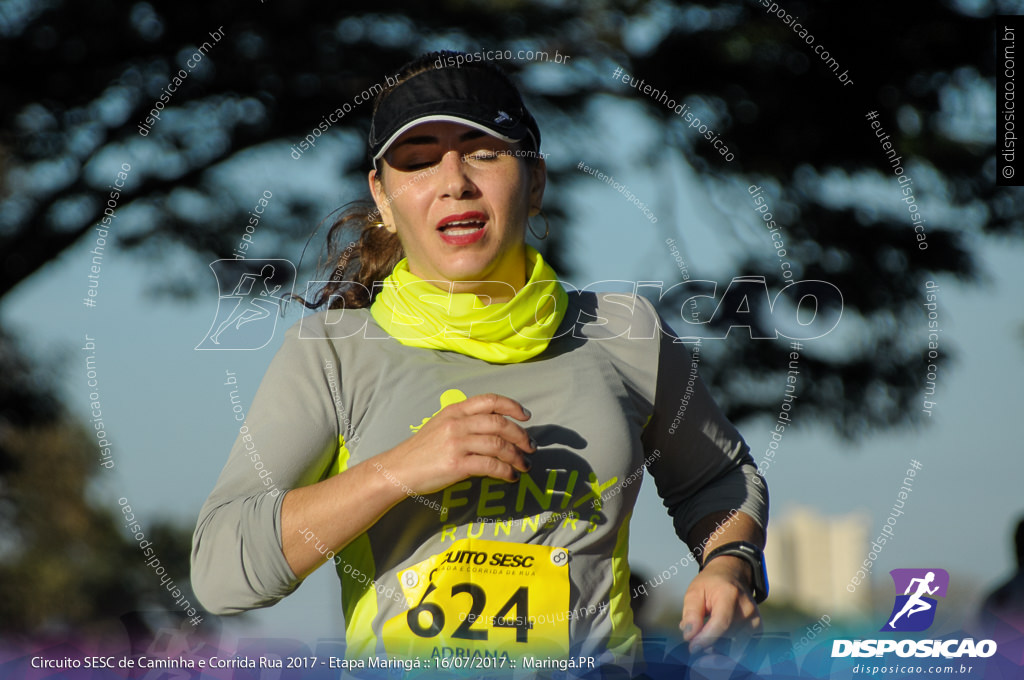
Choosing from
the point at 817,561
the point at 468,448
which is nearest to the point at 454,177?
the point at 468,448

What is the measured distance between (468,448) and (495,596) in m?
0.23

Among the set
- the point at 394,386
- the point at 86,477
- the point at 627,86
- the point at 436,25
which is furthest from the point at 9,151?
the point at 86,477

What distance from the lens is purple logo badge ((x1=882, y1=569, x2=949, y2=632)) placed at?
62.1 inches

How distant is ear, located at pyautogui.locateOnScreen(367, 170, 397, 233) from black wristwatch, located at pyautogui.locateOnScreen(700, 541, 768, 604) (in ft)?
1.97

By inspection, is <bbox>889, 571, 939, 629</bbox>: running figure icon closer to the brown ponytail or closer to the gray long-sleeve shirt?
the gray long-sleeve shirt

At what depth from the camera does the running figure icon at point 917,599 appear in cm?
159

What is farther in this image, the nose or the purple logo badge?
the purple logo badge

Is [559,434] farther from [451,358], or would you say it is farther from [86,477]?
[86,477]

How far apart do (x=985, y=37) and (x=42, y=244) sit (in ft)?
10.1

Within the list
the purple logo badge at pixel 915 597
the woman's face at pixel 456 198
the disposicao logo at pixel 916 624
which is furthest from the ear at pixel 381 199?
the purple logo badge at pixel 915 597

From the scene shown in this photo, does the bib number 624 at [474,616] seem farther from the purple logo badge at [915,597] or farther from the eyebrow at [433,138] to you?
the purple logo badge at [915,597]

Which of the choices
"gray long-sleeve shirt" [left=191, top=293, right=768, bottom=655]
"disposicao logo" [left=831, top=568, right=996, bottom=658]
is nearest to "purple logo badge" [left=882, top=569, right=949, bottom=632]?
"disposicao logo" [left=831, top=568, right=996, bottom=658]

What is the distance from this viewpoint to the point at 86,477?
6777 millimetres

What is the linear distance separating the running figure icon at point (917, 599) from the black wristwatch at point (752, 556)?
431 mm
